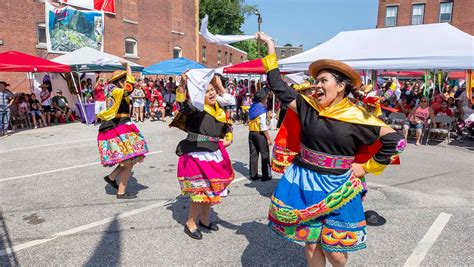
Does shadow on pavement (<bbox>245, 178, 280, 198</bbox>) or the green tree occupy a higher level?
the green tree

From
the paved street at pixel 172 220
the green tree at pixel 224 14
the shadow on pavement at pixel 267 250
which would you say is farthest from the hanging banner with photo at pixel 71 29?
the green tree at pixel 224 14

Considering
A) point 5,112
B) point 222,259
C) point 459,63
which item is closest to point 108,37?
point 5,112

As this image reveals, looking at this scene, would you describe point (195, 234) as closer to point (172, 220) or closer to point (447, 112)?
point (172, 220)

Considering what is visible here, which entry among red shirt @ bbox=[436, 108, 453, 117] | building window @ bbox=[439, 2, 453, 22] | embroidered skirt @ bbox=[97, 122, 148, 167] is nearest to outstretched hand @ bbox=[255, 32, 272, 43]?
embroidered skirt @ bbox=[97, 122, 148, 167]

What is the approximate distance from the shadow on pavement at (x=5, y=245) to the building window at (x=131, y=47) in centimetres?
1902

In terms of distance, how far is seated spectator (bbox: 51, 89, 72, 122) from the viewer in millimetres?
13148

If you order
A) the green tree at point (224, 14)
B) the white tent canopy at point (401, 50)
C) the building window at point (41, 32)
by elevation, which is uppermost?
the green tree at point (224, 14)

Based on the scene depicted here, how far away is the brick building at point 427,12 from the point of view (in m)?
25.4

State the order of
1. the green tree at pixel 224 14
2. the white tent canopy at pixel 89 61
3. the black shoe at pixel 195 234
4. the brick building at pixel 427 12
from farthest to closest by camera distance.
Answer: the green tree at pixel 224 14 → the brick building at pixel 427 12 → the white tent canopy at pixel 89 61 → the black shoe at pixel 195 234

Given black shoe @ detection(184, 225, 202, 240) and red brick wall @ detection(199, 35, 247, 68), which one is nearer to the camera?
black shoe @ detection(184, 225, 202, 240)

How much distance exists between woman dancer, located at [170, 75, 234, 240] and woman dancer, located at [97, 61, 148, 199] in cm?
138

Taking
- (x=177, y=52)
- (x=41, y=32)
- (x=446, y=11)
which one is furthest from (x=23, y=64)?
(x=446, y=11)

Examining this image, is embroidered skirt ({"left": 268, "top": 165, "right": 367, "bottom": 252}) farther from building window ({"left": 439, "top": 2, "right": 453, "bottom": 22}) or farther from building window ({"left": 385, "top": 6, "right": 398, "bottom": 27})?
building window ({"left": 385, "top": 6, "right": 398, "bottom": 27})

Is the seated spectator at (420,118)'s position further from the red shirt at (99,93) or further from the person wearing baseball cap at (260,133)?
the red shirt at (99,93)
